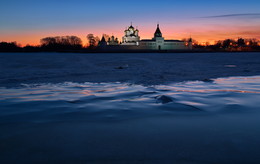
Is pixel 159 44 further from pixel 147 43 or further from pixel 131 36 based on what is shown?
pixel 131 36

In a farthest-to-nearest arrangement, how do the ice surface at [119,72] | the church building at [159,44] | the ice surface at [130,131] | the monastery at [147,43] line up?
the church building at [159,44] < the monastery at [147,43] < the ice surface at [119,72] < the ice surface at [130,131]

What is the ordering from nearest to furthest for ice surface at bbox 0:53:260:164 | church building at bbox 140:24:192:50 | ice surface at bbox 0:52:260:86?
ice surface at bbox 0:53:260:164 < ice surface at bbox 0:52:260:86 < church building at bbox 140:24:192:50

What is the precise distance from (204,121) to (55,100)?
10.3ft

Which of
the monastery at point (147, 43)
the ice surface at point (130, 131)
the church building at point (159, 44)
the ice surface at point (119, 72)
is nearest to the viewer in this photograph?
the ice surface at point (130, 131)

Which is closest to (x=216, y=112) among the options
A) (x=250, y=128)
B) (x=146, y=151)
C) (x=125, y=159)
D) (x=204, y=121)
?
(x=204, y=121)

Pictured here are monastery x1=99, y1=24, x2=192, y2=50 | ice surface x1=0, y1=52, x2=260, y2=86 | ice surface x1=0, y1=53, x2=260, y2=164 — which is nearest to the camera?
ice surface x1=0, y1=53, x2=260, y2=164

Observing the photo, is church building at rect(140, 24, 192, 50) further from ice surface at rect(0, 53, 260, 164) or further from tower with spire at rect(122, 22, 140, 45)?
ice surface at rect(0, 53, 260, 164)

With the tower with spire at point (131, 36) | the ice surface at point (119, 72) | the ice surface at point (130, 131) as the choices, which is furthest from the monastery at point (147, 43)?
the ice surface at point (130, 131)

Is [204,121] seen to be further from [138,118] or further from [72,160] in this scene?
[72,160]

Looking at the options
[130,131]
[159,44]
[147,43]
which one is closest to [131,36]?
[147,43]

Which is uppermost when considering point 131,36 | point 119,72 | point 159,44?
point 131,36

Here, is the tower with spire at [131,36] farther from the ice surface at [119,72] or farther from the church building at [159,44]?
the ice surface at [119,72]

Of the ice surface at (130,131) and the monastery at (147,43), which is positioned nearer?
the ice surface at (130,131)

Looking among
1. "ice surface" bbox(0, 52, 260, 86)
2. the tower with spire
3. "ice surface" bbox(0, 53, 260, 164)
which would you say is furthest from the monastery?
"ice surface" bbox(0, 53, 260, 164)
